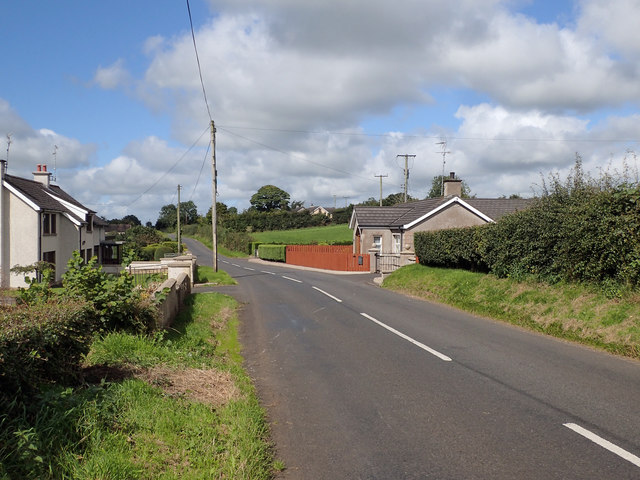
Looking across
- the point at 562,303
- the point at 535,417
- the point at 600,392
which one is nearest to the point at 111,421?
the point at 535,417

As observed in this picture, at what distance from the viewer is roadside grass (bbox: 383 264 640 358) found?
9945 mm

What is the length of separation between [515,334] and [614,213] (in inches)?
138

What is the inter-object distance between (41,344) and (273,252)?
175ft

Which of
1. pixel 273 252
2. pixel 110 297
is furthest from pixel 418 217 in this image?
pixel 110 297

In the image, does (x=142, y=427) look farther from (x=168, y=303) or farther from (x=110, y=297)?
(x=168, y=303)

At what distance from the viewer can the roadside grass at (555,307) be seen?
9.95 metres

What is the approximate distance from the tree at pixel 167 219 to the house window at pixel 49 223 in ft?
392

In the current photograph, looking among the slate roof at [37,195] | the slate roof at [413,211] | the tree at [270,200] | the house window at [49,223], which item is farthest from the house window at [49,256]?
the tree at [270,200]

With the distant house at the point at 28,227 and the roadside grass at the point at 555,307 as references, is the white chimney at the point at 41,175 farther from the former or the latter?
the roadside grass at the point at 555,307

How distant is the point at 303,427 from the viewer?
19.0 ft

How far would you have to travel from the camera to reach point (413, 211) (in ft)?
136

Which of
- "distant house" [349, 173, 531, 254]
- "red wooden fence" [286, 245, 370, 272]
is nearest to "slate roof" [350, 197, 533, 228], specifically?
"distant house" [349, 173, 531, 254]

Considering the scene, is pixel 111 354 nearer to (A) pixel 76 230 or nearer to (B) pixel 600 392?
(B) pixel 600 392

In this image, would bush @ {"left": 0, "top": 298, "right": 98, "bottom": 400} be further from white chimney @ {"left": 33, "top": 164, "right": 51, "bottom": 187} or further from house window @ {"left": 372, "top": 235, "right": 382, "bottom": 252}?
white chimney @ {"left": 33, "top": 164, "right": 51, "bottom": 187}
